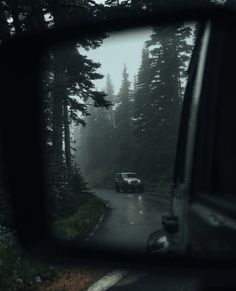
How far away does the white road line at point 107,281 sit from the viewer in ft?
29.1

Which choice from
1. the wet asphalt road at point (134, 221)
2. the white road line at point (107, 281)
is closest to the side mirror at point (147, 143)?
the wet asphalt road at point (134, 221)

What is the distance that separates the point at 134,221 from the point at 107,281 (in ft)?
22.5

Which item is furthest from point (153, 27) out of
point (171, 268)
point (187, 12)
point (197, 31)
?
point (171, 268)

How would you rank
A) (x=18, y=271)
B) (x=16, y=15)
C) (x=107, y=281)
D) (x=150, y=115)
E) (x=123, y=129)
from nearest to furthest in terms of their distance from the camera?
1. (x=150, y=115)
2. (x=123, y=129)
3. (x=107, y=281)
4. (x=18, y=271)
5. (x=16, y=15)

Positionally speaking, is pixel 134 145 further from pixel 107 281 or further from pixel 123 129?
pixel 107 281

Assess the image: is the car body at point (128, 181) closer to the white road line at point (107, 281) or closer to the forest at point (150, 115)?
the forest at point (150, 115)

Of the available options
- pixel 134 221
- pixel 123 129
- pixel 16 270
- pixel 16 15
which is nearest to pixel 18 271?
pixel 16 270

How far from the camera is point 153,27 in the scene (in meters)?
2.83

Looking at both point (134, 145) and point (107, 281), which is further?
point (107, 281)

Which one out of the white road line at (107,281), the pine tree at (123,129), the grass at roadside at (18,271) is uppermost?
the pine tree at (123,129)

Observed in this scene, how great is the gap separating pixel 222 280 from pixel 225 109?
0.68 m

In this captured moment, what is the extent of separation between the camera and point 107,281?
9.28 metres

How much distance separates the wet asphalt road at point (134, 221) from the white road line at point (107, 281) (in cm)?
572

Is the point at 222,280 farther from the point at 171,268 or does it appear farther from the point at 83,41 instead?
the point at 83,41
